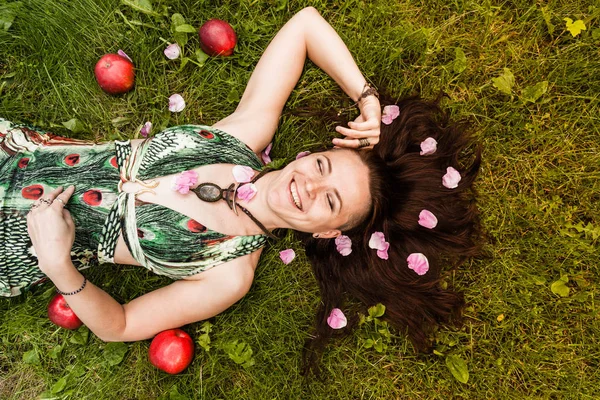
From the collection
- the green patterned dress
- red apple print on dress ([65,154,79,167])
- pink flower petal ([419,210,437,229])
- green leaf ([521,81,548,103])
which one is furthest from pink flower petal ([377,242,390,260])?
red apple print on dress ([65,154,79,167])

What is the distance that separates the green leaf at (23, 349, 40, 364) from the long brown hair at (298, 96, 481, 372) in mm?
1959

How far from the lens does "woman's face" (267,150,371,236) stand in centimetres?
271

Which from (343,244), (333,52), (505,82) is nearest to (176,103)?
(333,52)

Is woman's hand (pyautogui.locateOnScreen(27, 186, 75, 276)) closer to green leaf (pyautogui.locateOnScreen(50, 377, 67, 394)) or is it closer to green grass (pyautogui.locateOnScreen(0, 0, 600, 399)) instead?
green grass (pyautogui.locateOnScreen(0, 0, 600, 399))

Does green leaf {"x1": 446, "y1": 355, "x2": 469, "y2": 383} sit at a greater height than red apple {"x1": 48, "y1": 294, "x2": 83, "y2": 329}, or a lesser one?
lesser

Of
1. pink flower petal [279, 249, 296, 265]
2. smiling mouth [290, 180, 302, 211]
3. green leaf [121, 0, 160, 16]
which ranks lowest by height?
pink flower petal [279, 249, 296, 265]

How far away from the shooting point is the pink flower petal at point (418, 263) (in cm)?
326

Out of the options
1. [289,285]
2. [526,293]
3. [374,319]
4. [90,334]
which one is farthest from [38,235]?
[526,293]

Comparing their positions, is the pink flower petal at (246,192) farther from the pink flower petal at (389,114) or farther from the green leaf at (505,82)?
the green leaf at (505,82)

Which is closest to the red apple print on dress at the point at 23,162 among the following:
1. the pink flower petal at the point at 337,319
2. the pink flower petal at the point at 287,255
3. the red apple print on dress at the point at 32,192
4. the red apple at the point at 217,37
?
the red apple print on dress at the point at 32,192

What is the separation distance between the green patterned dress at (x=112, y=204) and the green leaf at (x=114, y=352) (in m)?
0.76

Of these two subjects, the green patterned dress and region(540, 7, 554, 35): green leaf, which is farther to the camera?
region(540, 7, 554, 35): green leaf

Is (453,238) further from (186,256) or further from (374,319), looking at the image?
(186,256)

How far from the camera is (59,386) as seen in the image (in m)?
3.49
